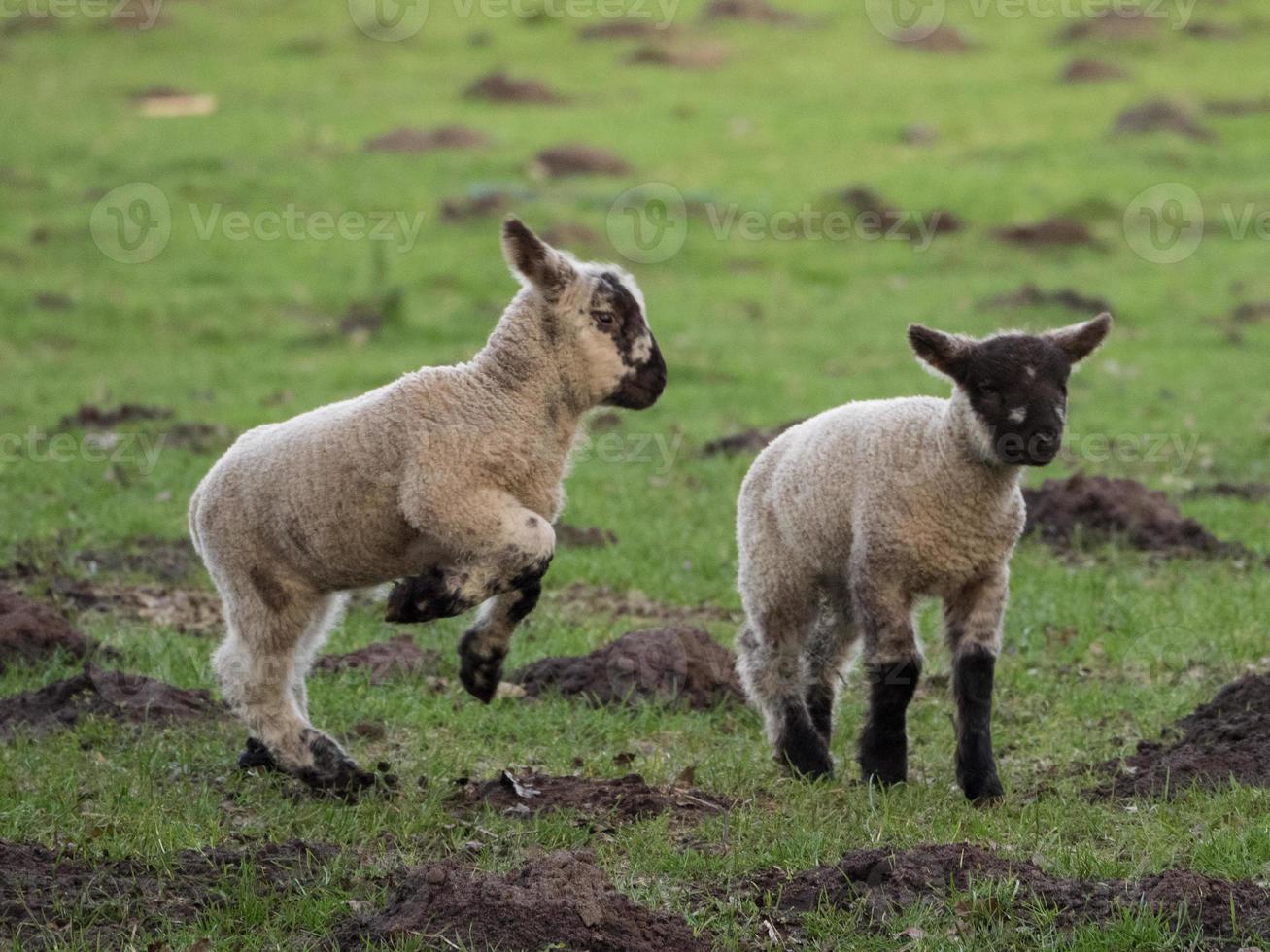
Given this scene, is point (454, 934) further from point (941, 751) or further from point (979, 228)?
point (979, 228)

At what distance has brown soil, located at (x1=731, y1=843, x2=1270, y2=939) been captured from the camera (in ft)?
18.6

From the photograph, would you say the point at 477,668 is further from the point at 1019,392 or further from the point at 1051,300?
the point at 1051,300

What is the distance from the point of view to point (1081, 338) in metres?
7.73

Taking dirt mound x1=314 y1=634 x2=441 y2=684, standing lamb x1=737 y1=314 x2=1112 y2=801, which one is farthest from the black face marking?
dirt mound x1=314 y1=634 x2=441 y2=684

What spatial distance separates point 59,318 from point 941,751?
1571 cm

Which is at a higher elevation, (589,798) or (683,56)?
(589,798)

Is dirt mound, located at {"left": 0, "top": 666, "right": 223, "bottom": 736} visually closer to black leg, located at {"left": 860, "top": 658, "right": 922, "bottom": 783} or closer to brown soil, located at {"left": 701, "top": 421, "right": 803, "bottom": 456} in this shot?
black leg, located at {"left": 860, "top": 658, "right": 922, "bottom": 783}

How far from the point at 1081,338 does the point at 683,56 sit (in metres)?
30.1

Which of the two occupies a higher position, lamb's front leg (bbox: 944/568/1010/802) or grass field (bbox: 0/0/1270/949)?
lamb's front leg (bbox: 944/568/1010/802)

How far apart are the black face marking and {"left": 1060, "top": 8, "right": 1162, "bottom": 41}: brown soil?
107ft

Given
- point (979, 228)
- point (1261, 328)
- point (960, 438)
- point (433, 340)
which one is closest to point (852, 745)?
point (960, 438)

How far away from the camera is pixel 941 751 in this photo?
8.60 m

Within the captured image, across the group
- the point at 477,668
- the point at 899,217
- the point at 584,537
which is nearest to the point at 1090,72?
the point at 899,217

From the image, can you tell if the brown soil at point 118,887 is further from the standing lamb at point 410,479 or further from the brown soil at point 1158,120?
the brown soil at point 1158,120
